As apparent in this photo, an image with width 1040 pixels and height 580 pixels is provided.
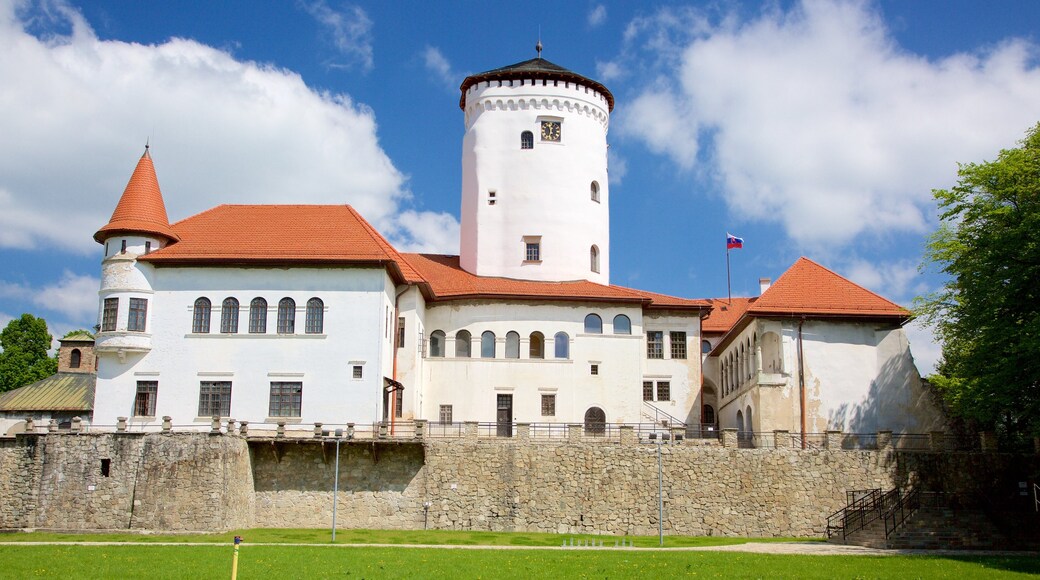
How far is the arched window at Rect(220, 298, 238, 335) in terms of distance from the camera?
120 ft

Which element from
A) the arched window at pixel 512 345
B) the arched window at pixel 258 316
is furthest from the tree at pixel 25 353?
the arched window at pixel 512 345

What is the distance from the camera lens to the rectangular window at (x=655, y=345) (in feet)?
146

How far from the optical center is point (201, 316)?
3669cm

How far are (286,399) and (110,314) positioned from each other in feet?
24.0

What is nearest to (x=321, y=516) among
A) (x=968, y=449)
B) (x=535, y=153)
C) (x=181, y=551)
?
(x=181, y=551)

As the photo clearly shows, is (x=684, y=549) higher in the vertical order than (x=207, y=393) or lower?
lower

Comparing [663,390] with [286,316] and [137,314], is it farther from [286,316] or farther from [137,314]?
[137,314]

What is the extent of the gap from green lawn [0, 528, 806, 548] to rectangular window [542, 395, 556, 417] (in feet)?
26.8

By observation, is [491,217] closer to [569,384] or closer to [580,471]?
[569,384]

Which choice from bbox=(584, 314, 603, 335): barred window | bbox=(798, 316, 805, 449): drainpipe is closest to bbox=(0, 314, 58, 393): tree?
bbox=(584, 314, 603, 335): barred window

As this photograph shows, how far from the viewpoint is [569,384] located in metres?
41.0

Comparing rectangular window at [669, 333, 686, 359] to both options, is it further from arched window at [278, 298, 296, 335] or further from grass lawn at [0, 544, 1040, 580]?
grass lawn at [0, 544, 1040, 580]

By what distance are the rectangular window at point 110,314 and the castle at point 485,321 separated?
0.23 ft

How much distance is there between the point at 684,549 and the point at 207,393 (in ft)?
60.1
